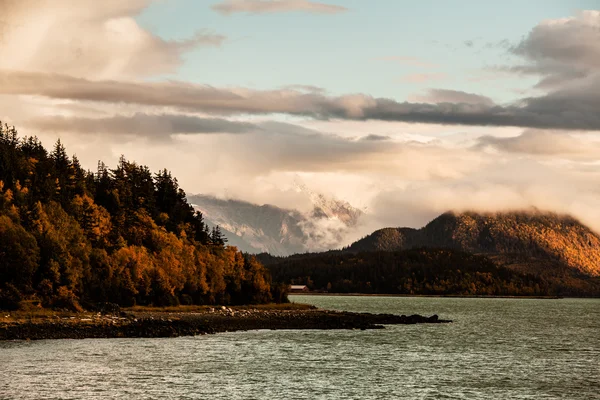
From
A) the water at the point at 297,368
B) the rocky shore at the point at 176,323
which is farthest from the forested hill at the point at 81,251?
the water at the point at 297,368

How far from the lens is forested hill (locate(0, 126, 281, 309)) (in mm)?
142125

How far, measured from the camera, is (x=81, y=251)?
160 m

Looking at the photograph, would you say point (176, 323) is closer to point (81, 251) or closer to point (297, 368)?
point (81, 251)

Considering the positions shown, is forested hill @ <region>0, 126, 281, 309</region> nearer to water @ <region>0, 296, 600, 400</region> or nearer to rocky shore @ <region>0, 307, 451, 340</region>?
rocky shore @ <region>0, 307, 451, 340</region>

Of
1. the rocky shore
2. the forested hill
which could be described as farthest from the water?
the forested hill

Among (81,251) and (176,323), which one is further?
(81,251)

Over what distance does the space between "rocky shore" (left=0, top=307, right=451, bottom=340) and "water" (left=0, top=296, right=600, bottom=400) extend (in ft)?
17.9

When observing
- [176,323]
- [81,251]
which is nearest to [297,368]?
[176,323]

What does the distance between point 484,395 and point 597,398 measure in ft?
34.4

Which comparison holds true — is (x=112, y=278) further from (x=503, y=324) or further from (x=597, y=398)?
(x=597, y=398)

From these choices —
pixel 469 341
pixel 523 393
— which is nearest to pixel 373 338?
pixel 469 341

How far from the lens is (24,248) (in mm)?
142000

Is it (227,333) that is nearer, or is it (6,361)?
(6,361)

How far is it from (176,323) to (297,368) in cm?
4634
